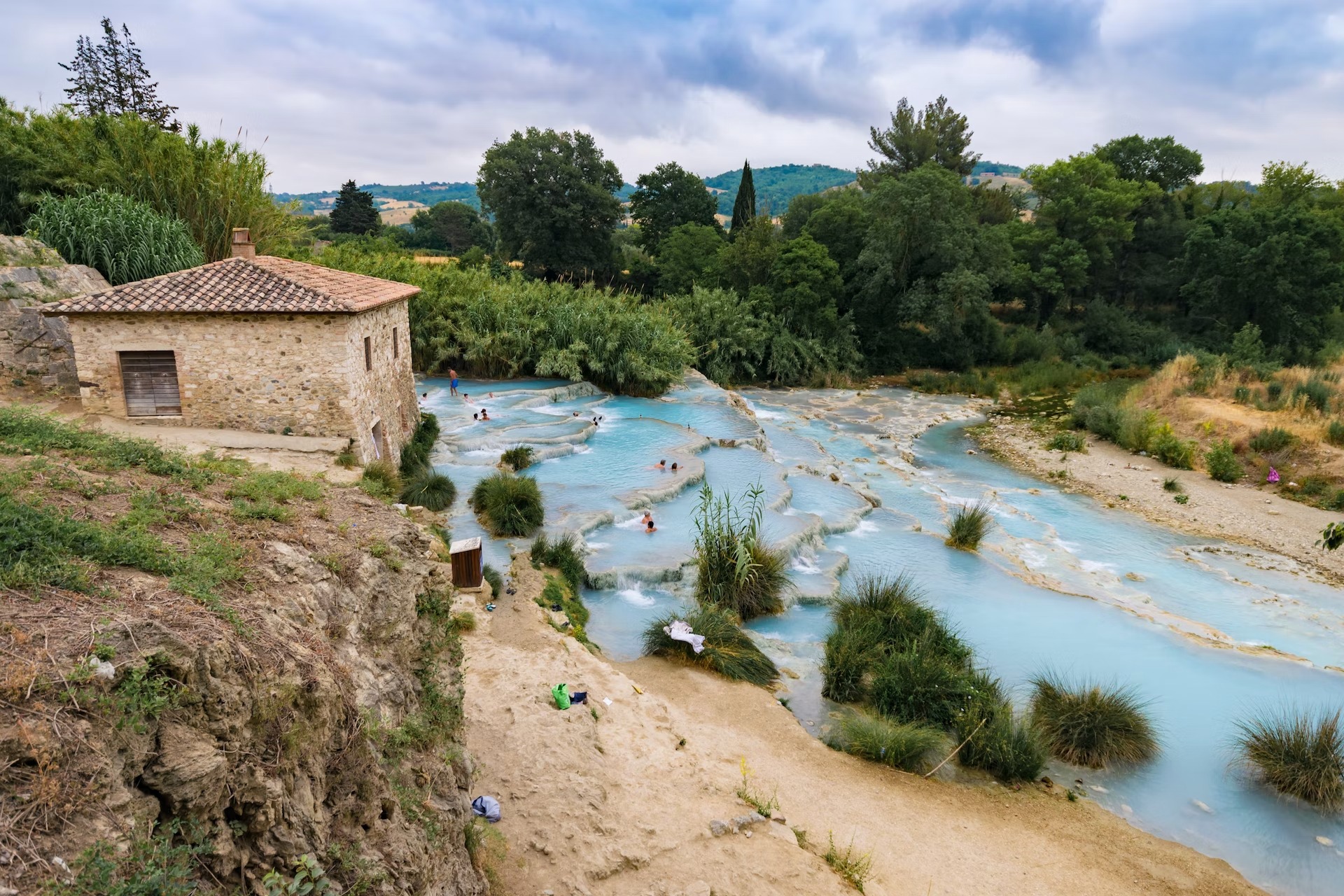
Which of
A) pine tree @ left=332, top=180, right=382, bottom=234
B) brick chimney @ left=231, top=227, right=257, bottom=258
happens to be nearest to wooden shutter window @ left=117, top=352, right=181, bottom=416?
brick chimney @ left=231, top=227, right=257, bottom=258

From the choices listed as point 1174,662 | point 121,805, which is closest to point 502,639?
point 121,805

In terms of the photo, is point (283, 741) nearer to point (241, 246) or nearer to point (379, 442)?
point (379, 442)

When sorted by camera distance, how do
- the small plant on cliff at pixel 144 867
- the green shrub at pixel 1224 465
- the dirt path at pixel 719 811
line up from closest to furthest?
the small plant on cliff at pixel 144 867
the dirt path at pixel 719 811
the green shrub at pixel 1224 465

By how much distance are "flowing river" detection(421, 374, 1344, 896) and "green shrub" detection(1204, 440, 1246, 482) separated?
14.7 feet

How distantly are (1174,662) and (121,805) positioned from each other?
39.8ft

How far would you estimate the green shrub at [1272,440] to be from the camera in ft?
67.0

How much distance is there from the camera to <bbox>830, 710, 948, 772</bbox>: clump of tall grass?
8.09 metres

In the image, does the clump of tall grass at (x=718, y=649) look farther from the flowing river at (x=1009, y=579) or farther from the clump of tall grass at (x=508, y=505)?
the clump of tall grass at (x=508, y=505)

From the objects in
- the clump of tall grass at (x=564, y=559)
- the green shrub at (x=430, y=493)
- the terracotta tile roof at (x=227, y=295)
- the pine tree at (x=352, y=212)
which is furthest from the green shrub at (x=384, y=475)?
the pine tree at (x=352, y=212)

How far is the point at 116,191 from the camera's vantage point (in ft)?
52.0

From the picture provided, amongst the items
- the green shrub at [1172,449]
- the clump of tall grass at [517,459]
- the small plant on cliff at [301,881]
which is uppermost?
the small plant on cliff at [301,881]

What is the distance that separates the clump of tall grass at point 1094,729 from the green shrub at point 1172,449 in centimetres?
1521

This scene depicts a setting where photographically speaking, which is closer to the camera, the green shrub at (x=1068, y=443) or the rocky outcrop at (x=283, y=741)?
the rocky outcrop at (x=283, y=741)

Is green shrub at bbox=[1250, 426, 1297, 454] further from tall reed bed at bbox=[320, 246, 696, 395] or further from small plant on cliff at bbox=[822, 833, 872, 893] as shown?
small plant on cliff at bbox=[822, 833, 872, 893]
